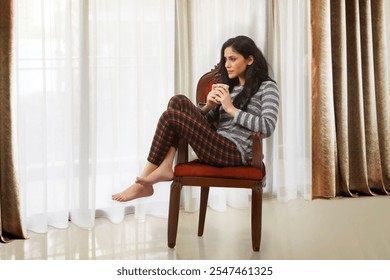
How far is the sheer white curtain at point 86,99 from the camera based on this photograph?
2.67 m

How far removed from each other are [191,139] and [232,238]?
61 cm

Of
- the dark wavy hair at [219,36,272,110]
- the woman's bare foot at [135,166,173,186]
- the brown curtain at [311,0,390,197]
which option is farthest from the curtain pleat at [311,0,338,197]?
the woman's bare foot at [135,166,173,186]

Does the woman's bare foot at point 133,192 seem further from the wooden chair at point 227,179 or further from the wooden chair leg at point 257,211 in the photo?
the wooden chair leg at point 257,211

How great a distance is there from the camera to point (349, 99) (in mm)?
3420

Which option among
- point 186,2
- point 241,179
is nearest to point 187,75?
point 186,2

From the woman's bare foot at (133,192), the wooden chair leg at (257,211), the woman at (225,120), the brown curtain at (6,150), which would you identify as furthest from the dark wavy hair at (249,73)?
the brown curtain at (6,150)

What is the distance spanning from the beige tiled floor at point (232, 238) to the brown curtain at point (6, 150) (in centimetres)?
11

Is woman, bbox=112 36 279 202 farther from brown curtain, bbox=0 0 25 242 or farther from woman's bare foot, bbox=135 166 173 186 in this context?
brown curtain, bbox=0 0 25 242

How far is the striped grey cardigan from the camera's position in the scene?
2451 mm

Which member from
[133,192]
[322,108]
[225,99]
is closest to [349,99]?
[322,108]

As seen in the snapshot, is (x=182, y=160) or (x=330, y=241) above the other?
(x=182, y=160)

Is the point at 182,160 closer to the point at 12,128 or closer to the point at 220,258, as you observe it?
the point at 220,258

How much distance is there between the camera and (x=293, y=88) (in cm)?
339

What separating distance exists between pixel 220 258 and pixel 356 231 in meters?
0.86
